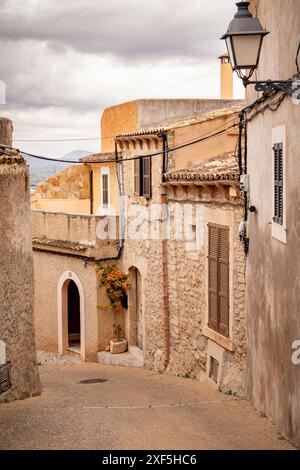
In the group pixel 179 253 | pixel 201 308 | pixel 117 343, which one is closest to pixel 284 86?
pixel 201 308

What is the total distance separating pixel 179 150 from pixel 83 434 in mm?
8698

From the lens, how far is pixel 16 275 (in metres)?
11.2

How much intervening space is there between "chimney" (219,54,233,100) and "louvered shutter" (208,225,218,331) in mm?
10125

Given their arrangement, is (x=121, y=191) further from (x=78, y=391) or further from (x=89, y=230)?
(x=78, y=391)

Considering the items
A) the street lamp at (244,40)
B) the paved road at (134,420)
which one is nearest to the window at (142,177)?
the paved road at (134,420)

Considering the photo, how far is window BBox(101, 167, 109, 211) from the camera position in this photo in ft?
75.9

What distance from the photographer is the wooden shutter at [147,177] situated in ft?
55.7

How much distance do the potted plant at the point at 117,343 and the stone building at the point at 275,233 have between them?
8.18m

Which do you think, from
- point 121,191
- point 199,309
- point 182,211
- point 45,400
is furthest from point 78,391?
point 121,191

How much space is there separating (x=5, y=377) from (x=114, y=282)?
8148 millimetres

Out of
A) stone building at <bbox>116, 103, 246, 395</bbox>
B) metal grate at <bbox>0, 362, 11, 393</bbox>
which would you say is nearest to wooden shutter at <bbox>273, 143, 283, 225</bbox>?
stone building at <bbox>116, 103, 246, 395</bbox>

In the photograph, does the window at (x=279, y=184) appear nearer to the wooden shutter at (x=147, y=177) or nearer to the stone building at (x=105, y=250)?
the stone building at (x=105, y=250)

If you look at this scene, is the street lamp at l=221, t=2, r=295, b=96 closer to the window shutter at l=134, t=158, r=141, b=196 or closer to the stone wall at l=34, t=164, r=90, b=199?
the window shutter at l=134, t=158, r=141, b=196

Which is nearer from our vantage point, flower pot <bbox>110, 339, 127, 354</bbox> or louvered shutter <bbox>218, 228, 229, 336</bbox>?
louvered shutter <bbox>218, 228, 229, 336</bbox>
